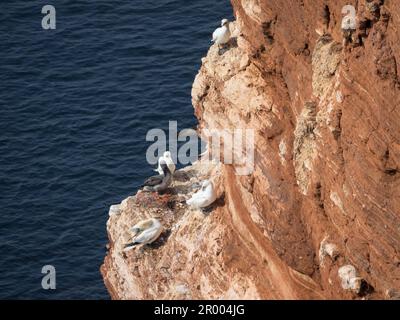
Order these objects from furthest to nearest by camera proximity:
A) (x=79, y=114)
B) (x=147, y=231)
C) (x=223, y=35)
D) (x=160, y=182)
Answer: (x=79, y=114) < (x=160, y=182) < (x=147, y=231) < (x=223, y=35)

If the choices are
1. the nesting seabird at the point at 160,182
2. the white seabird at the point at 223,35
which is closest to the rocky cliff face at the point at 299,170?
the white seabird at the point at 223,35

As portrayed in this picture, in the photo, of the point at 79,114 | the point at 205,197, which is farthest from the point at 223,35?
the point at 79,114

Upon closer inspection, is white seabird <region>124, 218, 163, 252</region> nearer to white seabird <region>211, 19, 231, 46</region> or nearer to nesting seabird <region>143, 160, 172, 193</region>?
nesting seabird <region>143, 160, 172, 193</region>

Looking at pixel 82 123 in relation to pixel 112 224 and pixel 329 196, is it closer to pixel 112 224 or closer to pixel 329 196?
pixel 112 224

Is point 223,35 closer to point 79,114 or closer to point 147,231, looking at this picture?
point 147,231

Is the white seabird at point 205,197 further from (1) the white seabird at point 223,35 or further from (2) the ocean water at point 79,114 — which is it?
(2) the ocean water at point 79,114
